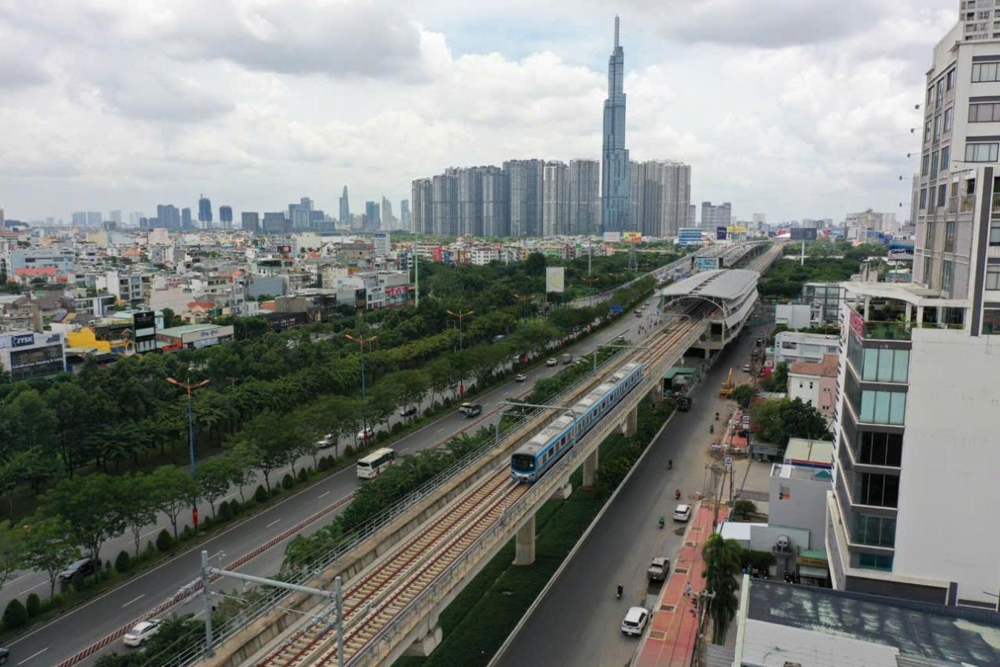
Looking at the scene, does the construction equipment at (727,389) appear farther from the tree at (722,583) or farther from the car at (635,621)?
the tree at (722,583)

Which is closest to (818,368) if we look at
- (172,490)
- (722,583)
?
(722,583)

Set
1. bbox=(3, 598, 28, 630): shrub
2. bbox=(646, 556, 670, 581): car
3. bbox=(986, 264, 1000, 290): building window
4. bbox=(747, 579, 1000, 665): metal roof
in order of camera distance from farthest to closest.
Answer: bbox=(646, 556, 670, 581): car, bbox=(3, 598, 28, 630): shrub, bbox=(986, 264, 1000, 290): building window, bbox=(747, 579, 1000, 665): metal roof

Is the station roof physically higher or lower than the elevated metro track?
higher

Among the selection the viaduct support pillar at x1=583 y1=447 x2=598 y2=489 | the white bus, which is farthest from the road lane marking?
the viaduct support pillar at x1=583 y1=447 x2=598 y2=489

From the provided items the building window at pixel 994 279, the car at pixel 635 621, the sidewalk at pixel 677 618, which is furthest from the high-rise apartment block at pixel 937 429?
the car at pixel 635 621

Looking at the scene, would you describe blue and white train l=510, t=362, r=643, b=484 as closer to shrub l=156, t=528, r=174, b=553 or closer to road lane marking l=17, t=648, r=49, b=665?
shrub l=156, t=528, r=174, b=553

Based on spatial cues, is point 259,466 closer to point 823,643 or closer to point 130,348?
point 823,643
